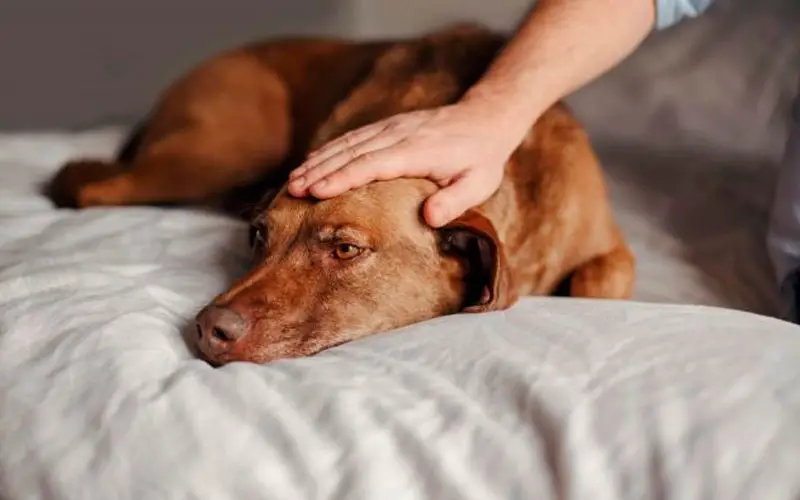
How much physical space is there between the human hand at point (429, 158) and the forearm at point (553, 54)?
49 mm

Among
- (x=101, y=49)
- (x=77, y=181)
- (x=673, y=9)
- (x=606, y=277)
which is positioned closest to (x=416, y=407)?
(x=606, y=277)

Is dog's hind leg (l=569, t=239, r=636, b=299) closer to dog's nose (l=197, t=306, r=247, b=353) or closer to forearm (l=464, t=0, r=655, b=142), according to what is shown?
forearm (l=464, t=0, r=655, b=142)

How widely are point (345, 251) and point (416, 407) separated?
421 millimetres

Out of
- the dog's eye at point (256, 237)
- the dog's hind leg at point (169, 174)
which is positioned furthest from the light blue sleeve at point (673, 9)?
the dog's hind leg at point (169, 174)

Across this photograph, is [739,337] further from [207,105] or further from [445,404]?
[207,105]

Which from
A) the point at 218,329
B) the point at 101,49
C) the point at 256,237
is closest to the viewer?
the point at 218,329

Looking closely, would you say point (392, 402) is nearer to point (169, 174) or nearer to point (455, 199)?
point (455, 199)

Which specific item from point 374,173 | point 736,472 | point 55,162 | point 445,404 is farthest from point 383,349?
point 55,162

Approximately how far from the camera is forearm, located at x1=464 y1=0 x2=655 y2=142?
5.15 ft

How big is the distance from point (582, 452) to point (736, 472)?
14 cm

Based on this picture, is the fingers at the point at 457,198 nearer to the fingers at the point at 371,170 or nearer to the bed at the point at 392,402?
the fingers at the point at 371,170

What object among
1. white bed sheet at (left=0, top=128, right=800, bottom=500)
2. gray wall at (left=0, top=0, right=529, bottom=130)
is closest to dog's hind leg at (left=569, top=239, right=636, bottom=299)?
white bed sheet at (left=0, top=128, right=800, bottom=500)

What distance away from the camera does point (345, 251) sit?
1421mm

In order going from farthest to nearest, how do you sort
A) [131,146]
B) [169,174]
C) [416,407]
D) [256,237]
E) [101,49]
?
1. [101,49]
2. [131,146]
3. [169,174]
4. [256,237]
5. [416,407]
